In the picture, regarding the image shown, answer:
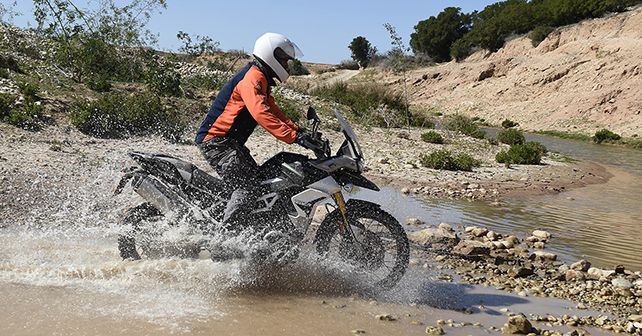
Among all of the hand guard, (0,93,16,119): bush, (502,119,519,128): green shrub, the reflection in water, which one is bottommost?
the reflection in water

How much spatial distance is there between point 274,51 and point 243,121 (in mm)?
692

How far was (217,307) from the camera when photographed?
207 inches

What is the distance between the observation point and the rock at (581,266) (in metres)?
7.36

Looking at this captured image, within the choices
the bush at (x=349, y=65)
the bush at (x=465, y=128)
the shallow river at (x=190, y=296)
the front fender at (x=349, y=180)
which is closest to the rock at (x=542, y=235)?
the shallow river at (x=190, y=296)

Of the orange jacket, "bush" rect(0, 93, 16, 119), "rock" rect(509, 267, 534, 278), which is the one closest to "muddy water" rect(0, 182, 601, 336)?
"rock" rect(509, 267, 534, 278)

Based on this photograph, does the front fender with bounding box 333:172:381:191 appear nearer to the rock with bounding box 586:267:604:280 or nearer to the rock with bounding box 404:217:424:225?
the rock with bounding box 586:267:604:280

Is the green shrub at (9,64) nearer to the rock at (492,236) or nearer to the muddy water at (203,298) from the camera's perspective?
the muddy water at (203,298)

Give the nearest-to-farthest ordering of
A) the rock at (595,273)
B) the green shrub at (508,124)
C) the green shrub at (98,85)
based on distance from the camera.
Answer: the rock at (595,273) → the green shrub at (98,85) → the green shrub at (508,124)

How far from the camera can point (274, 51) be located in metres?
5.63

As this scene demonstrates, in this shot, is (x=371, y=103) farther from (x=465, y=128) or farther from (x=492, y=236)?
(x=492, y=236)

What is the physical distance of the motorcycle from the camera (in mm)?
5668

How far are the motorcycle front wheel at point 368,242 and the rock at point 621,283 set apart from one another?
2492 millimetres

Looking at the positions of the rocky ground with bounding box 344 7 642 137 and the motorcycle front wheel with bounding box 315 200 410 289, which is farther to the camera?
the rocky ground with bounding box 344 7 642 137

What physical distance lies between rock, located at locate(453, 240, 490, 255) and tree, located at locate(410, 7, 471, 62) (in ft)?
200
